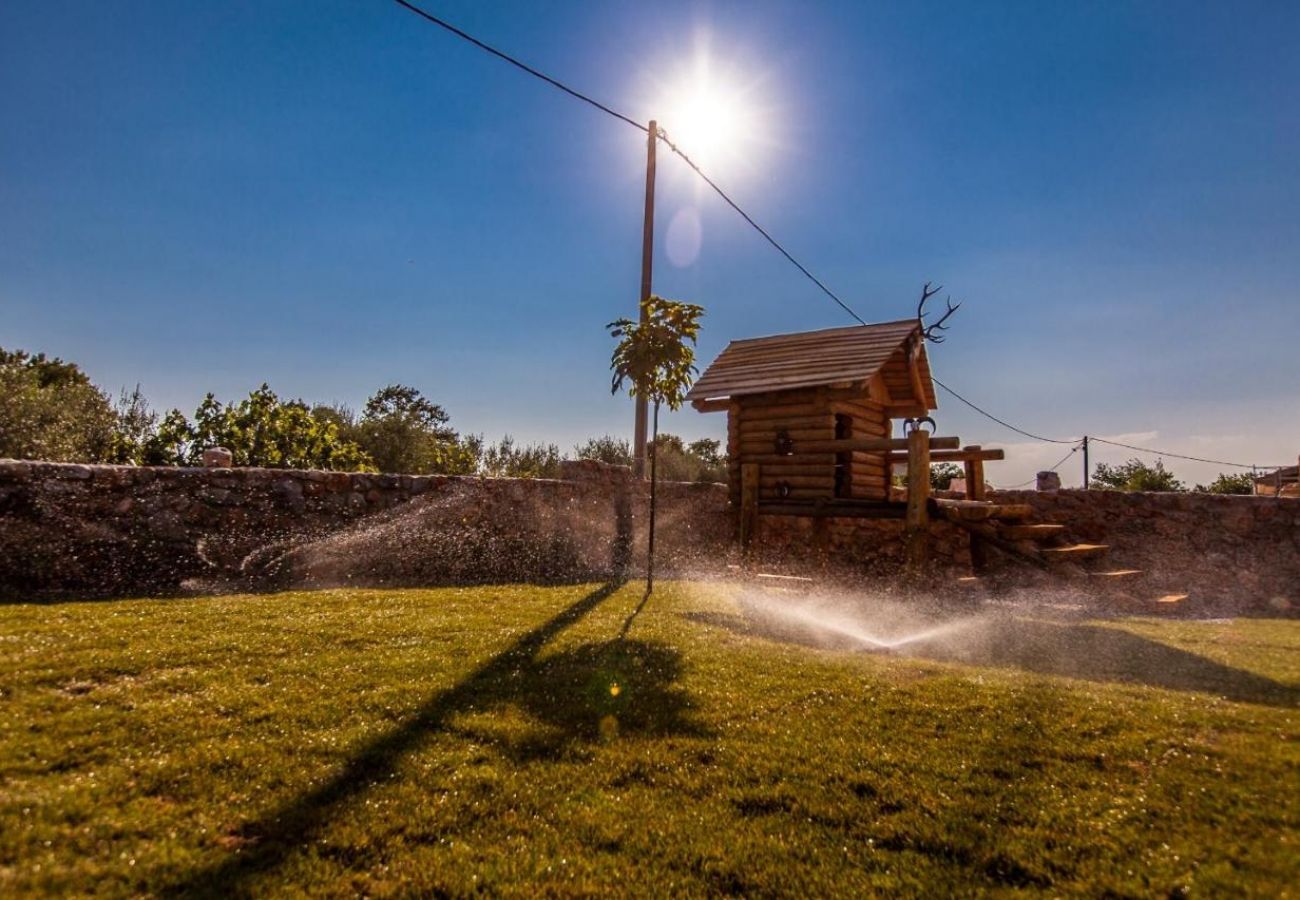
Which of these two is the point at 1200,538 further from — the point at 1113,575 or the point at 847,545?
the point at 847,545

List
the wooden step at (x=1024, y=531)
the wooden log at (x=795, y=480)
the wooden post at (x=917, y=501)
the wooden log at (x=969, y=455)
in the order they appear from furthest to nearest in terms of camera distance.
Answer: the wooden log at (x=795, y=480)
the wooden log at (x=969, y=455)
the wooden post at (x=917, y=501)
the wooden step at (x=1024, y=531)

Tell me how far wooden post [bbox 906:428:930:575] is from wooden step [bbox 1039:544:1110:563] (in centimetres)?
194

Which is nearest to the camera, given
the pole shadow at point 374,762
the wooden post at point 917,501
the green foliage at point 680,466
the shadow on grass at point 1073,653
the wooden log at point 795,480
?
the pole shadow at point 374,762

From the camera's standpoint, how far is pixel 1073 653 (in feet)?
21.7

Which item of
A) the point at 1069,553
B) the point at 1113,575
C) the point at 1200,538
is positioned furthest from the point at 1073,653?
the point at 1200,538

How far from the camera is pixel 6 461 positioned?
785 cm

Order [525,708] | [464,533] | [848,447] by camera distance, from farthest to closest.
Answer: [848,447], [464,533], [525,708]

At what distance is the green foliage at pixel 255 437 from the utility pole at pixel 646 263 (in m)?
8.58

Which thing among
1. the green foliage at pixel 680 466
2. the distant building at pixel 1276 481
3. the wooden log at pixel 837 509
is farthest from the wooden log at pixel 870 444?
the distant building at pixel 1276 481

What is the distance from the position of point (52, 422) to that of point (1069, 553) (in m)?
23.9

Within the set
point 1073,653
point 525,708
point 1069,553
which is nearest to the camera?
point 525,708

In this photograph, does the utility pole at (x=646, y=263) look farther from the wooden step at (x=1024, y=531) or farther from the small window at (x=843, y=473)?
the wooden step at (x=1024, y=531)

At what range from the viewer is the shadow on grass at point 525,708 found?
265 cm

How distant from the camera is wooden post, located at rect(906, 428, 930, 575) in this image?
10.8 meters
